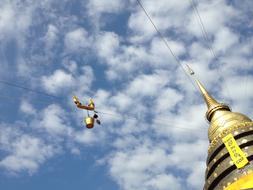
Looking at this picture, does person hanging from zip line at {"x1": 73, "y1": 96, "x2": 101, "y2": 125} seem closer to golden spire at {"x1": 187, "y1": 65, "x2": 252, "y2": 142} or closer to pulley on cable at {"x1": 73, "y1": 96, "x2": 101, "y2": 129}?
pulley on cable at {"x1": 73, "y1": 96, "x2": 101, "y2": 129}

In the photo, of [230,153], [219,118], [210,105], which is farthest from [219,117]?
[230,153]

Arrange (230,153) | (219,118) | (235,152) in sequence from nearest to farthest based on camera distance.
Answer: (235,152), (230,153), (219,118)

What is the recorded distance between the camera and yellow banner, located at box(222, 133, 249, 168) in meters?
23.1

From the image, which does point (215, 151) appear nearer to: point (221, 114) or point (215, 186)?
point (215, 186)

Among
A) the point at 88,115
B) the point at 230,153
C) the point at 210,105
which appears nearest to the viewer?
the point at 88,115

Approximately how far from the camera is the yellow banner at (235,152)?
75.6 ft

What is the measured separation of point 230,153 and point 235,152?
13.1 inches

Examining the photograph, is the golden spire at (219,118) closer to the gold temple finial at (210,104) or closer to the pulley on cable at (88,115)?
the gold temple finial at (210,104)

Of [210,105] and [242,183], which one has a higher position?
[210,105]

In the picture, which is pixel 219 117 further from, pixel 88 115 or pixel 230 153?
pixel 88 115

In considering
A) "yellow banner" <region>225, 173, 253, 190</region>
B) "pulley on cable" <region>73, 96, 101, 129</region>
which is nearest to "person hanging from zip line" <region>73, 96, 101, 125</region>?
"pulley on cable" <region>73, 96, 101, 129</region>

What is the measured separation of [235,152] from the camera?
2420 cm

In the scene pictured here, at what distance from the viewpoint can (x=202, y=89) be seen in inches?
1356

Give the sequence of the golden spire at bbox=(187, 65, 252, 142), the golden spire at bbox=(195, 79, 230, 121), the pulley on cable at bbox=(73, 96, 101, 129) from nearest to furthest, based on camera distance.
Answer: the pulley on cable at bbox=(73, 96, 101, 129), the golden spire at bbox=(187, 65, 252, 142), the golden spire at bbox=(195, 79, 230, 121)
